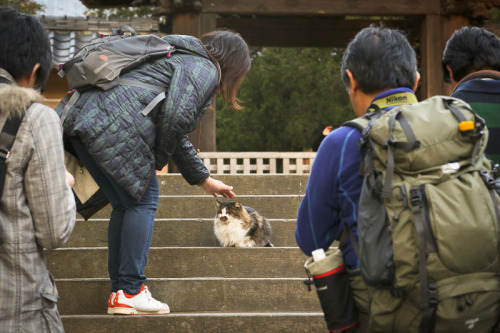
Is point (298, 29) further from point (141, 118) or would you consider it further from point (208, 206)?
point (141, 118)

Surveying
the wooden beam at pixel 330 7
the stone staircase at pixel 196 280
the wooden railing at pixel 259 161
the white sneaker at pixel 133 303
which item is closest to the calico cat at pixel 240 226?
the stone staircase at pixel 196 280

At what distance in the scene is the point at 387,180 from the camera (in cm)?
220

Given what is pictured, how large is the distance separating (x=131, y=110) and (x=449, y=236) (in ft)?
7.11

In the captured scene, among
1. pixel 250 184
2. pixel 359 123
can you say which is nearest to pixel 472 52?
pixel 359 123

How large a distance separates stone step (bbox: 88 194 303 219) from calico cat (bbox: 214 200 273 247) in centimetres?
16

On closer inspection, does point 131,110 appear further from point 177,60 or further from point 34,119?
point 34,119

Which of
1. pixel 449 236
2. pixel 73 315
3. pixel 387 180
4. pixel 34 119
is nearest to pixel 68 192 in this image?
pixel 34 119

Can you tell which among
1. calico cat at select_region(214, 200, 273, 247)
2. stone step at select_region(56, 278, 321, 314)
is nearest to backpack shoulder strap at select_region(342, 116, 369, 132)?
stone step at select_region(56, 278, 321, 314)

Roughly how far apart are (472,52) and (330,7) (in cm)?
657

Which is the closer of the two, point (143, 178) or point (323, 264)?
point (323, 264)

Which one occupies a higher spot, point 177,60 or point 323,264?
point 177,60

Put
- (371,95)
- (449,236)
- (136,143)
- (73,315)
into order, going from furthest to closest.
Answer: (73,315) → (136,143) → (371,95) → (449,236)

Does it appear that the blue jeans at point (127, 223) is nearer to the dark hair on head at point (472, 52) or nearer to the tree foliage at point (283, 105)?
the dark hair on head at point (472, 52)

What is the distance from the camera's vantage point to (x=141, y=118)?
3803 mm
